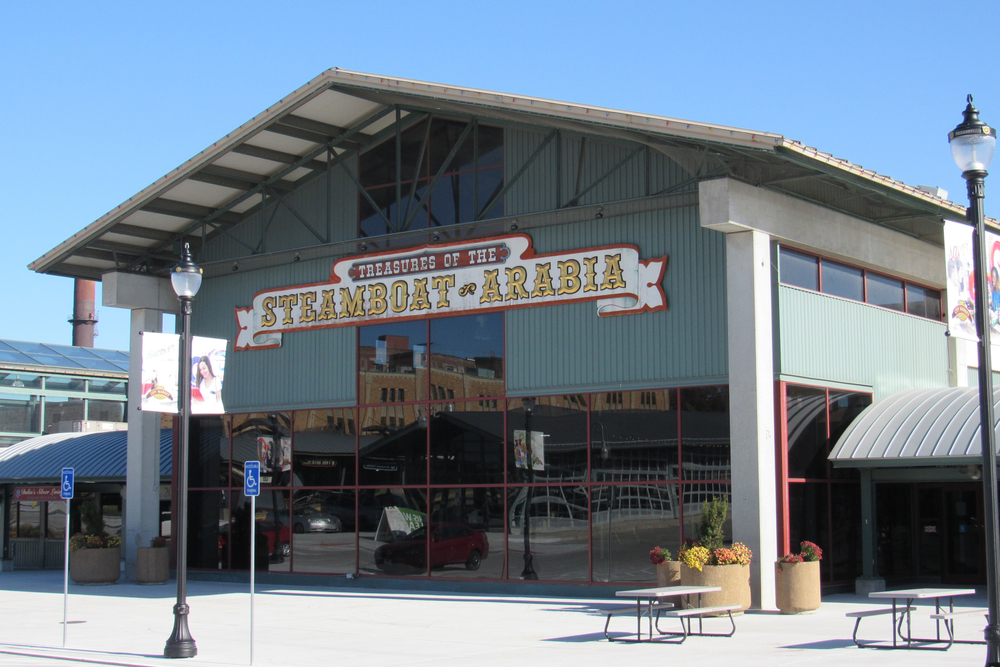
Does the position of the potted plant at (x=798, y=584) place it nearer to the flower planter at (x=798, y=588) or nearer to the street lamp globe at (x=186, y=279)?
the flower planter at (x=798, y=588)

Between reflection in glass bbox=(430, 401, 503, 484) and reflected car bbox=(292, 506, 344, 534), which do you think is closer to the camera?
reflection in glass bbox=(430, 401, 503, 484)

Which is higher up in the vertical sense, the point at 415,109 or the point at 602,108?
the point at 415,109

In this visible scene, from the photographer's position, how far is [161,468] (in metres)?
30.4

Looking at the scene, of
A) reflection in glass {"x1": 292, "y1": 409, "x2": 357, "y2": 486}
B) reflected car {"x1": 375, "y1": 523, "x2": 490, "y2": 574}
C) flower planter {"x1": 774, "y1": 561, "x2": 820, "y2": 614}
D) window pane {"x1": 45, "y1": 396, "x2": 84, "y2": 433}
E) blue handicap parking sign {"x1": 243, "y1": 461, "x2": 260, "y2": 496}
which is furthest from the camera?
window pane {"x1": 45, "y1": 396, "x2": 84, "y2": 433}

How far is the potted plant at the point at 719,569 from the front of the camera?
18266 millimetres

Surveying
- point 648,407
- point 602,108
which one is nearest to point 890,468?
point 648,407

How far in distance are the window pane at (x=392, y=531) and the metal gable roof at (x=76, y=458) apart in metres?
8.16

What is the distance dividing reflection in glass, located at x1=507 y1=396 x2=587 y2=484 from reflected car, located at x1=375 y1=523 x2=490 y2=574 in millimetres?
1788

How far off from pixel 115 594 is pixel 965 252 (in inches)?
807

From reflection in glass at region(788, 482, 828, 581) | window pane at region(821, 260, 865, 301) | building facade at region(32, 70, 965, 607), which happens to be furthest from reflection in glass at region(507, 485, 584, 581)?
window pane at region(821, 260, 865, 301)

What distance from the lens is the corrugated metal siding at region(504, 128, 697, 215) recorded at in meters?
21.7

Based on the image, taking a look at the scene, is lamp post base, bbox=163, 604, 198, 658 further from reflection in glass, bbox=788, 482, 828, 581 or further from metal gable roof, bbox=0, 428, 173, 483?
metal gable roof, bbox=0, 428, 173, 483

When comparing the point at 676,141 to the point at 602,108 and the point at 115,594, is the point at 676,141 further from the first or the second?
the point at 115,594

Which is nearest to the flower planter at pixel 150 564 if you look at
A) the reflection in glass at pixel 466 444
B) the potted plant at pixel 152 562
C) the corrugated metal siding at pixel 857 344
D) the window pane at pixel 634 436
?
the potted plant at pixel 152 562
